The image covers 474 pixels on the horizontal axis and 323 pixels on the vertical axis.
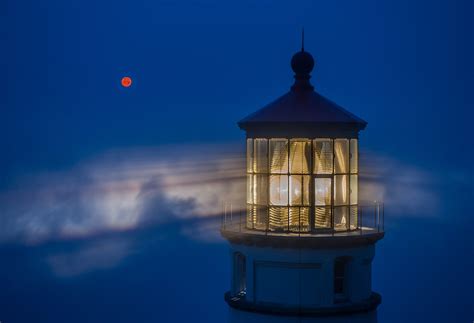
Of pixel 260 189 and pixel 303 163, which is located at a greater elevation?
pixel 303 163

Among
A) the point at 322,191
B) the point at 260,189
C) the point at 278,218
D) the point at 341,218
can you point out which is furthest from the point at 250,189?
the point at 341,218

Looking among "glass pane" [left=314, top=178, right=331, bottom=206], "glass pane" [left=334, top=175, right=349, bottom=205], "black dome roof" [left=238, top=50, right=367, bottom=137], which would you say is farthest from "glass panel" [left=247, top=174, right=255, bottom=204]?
"glass pane" [left=334, top=175, right=349, bottom=205]

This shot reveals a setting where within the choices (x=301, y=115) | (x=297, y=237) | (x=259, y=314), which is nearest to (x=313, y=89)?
(x=301, y=115)

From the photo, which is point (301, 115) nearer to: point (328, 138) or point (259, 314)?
point (328, 138)

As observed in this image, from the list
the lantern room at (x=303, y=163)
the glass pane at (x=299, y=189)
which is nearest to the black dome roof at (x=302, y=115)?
the lantern room at (x=303, y=163)

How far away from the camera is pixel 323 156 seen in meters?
15.7

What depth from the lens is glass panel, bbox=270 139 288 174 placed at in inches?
616

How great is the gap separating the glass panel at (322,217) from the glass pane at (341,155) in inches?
21.4

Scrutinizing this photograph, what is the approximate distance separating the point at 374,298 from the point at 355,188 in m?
1.52

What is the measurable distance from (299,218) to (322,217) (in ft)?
1.06

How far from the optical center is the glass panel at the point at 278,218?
51.3 feet

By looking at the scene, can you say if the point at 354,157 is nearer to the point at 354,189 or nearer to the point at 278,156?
the point at 354,189

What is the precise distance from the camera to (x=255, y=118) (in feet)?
51.9

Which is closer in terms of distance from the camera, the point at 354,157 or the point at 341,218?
the point at 341,218
